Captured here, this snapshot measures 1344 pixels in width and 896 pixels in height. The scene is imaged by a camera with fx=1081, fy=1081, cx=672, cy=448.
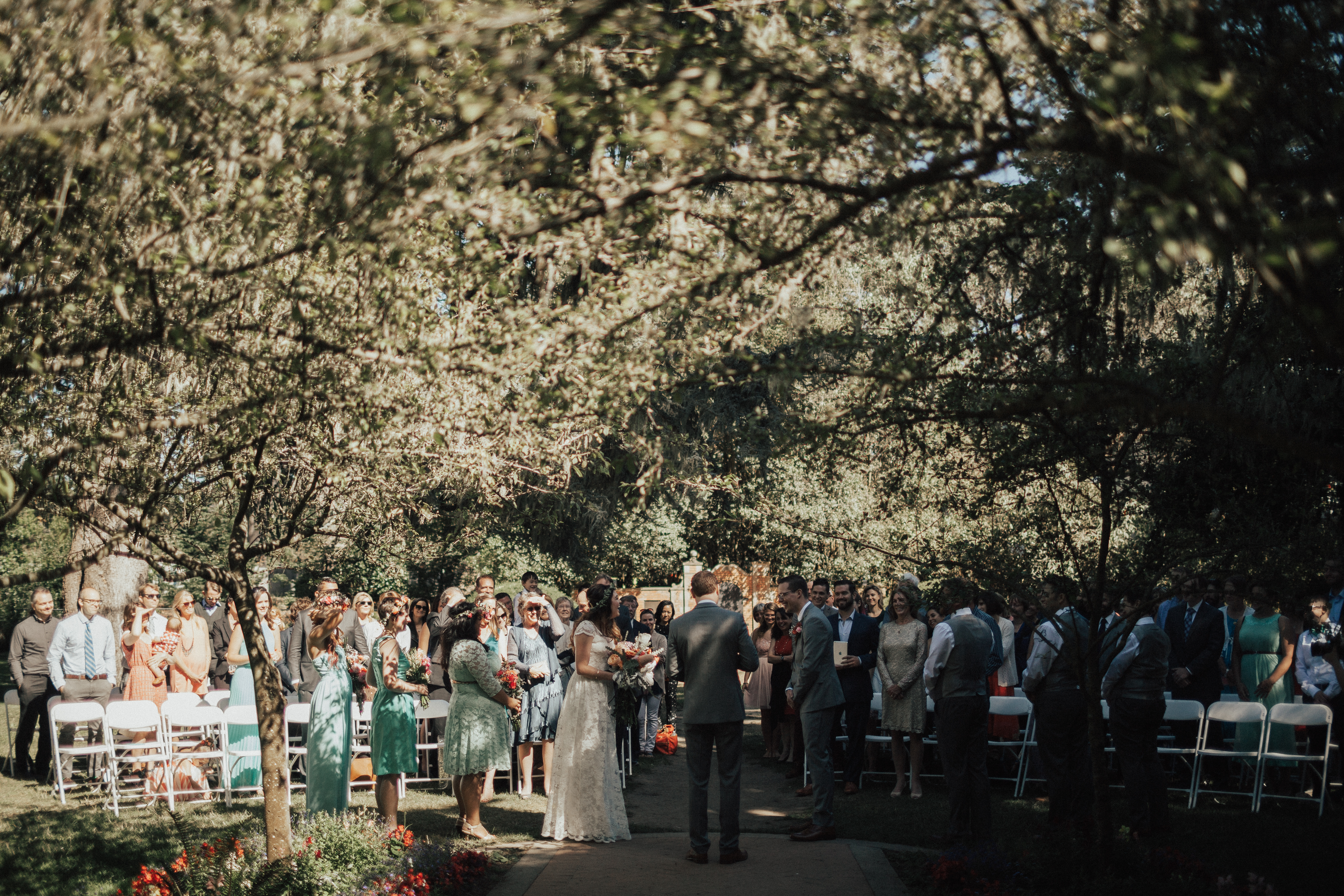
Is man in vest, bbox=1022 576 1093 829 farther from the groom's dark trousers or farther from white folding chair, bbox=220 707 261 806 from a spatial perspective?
white folding chair, bbox=220 707 261 806

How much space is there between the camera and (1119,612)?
31.4ft

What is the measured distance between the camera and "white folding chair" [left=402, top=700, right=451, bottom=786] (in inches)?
469

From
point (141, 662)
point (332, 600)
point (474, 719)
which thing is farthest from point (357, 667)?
point (141, 662)

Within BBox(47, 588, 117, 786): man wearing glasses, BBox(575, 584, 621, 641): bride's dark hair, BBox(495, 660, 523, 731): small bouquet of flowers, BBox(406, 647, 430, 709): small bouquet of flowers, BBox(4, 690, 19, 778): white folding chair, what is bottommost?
BBox(4, 690, 19, 778): white folding chair

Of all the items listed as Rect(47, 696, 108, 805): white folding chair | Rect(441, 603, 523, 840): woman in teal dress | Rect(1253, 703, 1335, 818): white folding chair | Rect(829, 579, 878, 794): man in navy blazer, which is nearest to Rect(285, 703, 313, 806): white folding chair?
Rect(441, 603, 523, 840): woman in teal dress

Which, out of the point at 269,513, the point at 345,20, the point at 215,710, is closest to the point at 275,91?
the point at 345,20

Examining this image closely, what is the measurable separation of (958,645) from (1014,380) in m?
4.25

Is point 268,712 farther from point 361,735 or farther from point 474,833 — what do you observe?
point 361,735

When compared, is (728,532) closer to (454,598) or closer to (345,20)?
(454,598)

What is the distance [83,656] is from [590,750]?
7.28m

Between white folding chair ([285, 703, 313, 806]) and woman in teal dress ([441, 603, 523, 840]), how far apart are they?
1511 mm

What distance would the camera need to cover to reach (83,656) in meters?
12.9

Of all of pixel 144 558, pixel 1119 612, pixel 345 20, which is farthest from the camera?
pixel 1119 612

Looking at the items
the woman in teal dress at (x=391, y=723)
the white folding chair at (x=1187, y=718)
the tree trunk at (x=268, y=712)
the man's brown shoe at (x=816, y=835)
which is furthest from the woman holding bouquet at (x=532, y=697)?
the white folding chair at (x=1187, y=718)
